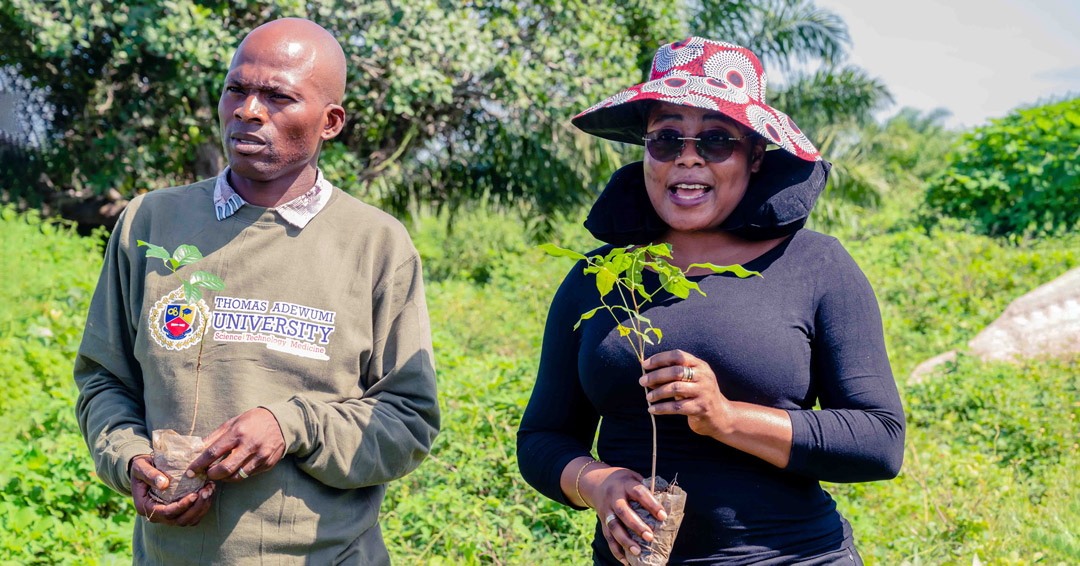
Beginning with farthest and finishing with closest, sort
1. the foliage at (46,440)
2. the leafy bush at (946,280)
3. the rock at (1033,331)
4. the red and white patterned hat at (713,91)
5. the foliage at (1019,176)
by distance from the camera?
the foliage at (1019,176), the leafy bush at (946,280), the rock at (1033,331), the foliage at (46,440), the red and white patterned hat at (713,91)

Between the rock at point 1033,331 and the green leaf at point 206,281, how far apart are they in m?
5.73

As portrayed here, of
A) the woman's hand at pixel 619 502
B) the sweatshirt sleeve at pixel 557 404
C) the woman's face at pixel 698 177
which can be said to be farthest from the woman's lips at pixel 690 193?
the woman's hand at pixel 619 502

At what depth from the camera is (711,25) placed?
37.6 feet

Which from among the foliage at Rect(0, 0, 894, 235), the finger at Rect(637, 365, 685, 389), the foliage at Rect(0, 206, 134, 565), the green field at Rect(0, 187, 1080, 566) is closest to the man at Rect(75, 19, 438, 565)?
the finger at Rect(637, 365, 685, 389)

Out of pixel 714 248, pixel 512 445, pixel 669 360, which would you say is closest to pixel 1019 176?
pixel 512 445

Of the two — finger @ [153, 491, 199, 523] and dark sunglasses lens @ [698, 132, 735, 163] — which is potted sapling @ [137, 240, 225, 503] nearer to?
finger @ [153, 491, 199, 523]

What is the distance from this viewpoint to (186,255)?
5.79 ft

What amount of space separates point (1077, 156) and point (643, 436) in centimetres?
1147

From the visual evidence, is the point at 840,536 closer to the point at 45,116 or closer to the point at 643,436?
the point at 643,436

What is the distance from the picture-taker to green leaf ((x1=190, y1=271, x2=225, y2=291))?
1.75 meters

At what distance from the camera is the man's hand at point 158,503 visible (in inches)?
66.6

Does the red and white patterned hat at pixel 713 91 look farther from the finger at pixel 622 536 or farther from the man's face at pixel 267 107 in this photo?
the finger at pixel 622 536

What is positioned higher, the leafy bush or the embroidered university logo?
the embroidered university logo

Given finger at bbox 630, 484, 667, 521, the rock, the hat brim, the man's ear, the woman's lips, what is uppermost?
the hat brim
